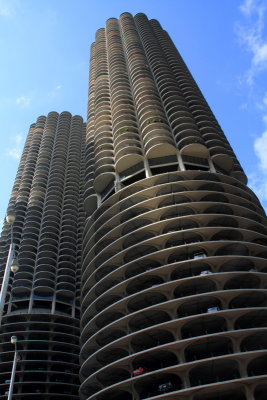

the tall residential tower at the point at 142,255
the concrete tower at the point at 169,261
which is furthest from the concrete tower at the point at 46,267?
the concrete tower at the point at 169,261

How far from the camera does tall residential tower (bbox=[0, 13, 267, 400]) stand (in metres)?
39.4

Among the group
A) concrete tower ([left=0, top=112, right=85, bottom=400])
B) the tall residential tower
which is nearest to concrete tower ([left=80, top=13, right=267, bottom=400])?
the tall residential tower

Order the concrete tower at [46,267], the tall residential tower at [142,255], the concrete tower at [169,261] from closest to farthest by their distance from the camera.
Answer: the concrete tower at [169,261], the tall residential tower at [142,255], the concrete tower at [46,267]

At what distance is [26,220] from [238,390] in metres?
71.0

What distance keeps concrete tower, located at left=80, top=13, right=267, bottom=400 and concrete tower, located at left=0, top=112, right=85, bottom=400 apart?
53.9 ft

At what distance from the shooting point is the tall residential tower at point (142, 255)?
129 ft

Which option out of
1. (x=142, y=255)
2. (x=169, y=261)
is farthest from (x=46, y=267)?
(x=169, y=261)

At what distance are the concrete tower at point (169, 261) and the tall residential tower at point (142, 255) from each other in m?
0.19

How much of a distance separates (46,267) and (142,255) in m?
42.5

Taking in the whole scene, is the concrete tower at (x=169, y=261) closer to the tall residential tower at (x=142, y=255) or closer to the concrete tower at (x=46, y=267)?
the tall residential tower at (x=142, y=255)

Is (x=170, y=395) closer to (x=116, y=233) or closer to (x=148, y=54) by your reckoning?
(x=116, y=233)

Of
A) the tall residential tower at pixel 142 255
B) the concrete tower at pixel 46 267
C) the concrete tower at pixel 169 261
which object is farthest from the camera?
the concrete tower at pixel 46 267

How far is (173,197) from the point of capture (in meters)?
50.4

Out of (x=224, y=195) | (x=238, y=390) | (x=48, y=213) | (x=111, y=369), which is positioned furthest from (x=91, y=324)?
(x=48, y=213)
